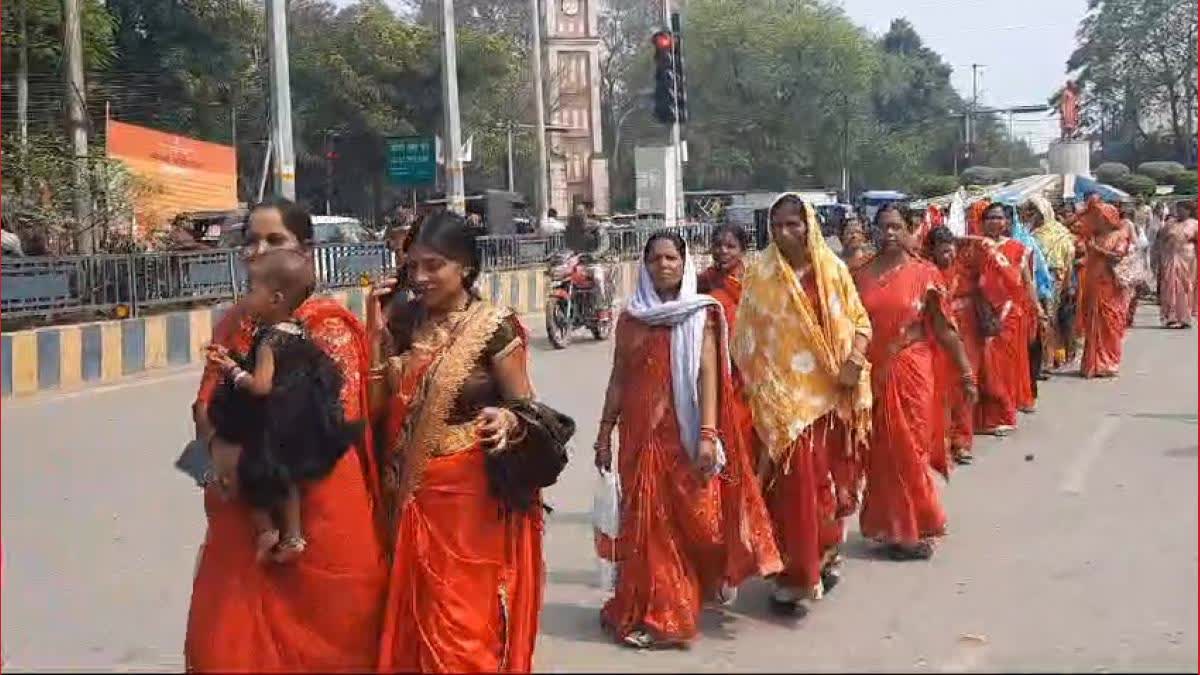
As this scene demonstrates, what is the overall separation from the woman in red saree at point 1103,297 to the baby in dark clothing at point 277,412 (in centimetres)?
1158

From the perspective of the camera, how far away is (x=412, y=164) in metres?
29.7

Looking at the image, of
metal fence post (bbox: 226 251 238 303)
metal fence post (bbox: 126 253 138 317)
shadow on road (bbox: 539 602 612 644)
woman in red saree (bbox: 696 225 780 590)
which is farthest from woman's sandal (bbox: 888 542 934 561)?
metal fence post (bbox: 226 251 238 303)

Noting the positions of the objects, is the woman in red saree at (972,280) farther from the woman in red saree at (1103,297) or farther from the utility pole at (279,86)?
the utility pole at (279,86)

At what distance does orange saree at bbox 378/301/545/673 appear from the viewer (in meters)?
3.93

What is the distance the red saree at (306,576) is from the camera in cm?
365

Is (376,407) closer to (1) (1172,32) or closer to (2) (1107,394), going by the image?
(2) (1107,394)

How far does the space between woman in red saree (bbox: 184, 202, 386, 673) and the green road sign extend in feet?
84.4

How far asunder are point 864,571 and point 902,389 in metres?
0.81

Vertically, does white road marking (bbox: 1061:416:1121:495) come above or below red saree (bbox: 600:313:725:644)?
below

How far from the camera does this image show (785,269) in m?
5.97

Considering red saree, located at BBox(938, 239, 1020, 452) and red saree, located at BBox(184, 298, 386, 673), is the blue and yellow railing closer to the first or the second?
red saree, located at BBox(938, 239, 1020, 452)

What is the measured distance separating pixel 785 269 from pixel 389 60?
36.0m

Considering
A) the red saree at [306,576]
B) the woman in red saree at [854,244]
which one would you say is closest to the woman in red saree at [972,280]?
the woman in red saree at [854,244]

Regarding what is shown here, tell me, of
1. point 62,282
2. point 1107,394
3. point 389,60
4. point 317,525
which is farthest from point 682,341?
point 389,60
